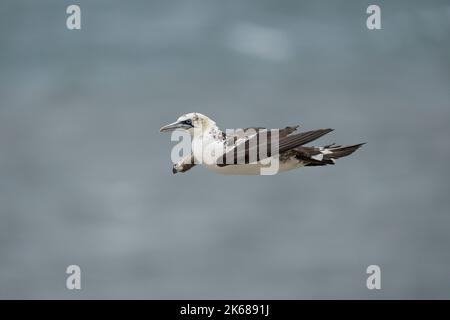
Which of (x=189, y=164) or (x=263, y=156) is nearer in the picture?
(x=263, y=156)

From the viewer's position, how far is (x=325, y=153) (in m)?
28.0

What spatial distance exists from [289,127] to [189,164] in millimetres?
3864

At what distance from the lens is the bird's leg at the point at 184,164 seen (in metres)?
28.3

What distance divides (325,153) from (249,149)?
3.12 metres

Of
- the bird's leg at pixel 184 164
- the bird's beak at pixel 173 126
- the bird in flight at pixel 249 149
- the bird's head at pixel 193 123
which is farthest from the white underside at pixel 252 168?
the bird's beak at pixel 173 126

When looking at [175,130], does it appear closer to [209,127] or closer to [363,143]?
[209,127]

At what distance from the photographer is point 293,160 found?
27156 mm

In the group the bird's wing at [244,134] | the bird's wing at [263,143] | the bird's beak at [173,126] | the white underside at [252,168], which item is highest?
the bird's beak at [173,126]

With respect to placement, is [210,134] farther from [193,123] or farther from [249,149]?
[249,149]

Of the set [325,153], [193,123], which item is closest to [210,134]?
[193,123]

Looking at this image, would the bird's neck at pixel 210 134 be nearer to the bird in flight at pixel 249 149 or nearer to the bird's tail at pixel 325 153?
the bird in flight at pixel 249 149

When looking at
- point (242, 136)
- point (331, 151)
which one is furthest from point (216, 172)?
point (331, 151)

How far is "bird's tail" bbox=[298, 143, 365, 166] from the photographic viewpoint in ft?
90.8

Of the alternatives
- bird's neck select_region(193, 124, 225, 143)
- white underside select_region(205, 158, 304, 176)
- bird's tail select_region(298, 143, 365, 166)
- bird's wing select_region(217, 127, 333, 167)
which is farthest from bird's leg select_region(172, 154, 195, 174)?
bird's tail select_region(298, 143, 365, 166)
